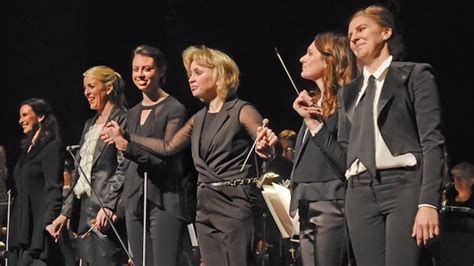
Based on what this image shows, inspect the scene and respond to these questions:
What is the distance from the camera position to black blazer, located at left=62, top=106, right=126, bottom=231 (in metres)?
4.63

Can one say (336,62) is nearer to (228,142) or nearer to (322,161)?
(322,161)

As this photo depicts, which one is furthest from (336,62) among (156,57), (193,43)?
(193,43)

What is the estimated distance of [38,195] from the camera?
5562mm

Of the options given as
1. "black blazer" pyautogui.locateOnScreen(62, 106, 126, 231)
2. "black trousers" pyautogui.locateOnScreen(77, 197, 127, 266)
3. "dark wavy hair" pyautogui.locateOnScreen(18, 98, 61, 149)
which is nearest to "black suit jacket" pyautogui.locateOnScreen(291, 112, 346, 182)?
"black blazer" pyautogui.locateOnScreen(62, 106, 126, 231)

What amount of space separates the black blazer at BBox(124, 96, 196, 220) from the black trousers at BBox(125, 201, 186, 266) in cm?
→ 4

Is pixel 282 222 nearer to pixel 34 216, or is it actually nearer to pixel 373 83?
pixel 373 83

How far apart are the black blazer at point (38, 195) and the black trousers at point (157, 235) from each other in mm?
1218

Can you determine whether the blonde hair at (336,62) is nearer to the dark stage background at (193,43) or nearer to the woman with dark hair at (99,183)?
the woman with dark hair at (99,183)

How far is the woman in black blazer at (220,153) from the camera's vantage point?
394 centimetres

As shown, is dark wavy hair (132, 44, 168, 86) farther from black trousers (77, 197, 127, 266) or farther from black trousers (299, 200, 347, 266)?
black trousers (299, 200, 347, 266)

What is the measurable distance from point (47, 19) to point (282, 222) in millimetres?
4936

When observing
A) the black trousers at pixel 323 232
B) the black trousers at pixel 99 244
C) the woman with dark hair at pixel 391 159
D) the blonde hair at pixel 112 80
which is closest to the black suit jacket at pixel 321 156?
the black trousers at pixel 323 232

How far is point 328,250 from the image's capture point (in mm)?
3568

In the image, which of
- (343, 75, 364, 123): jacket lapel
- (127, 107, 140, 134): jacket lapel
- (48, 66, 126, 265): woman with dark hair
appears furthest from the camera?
(48, 66, 126, 265): woman with dark hair
